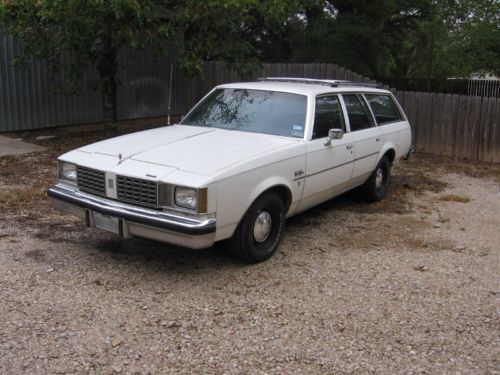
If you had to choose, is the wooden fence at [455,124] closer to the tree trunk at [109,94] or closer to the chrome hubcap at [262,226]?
the tree trunk at [109,94]

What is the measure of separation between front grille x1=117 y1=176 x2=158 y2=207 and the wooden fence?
830 cm

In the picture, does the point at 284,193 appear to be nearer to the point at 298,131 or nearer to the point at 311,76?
the point at 298,131

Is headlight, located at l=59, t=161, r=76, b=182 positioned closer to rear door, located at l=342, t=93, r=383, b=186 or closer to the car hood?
the car hood

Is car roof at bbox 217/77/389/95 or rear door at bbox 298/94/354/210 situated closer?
rear door at bbox 298/94/354/210

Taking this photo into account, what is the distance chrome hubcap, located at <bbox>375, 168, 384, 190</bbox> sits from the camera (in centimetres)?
755

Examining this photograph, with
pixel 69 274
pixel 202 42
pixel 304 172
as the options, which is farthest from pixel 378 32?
pixel 69 274

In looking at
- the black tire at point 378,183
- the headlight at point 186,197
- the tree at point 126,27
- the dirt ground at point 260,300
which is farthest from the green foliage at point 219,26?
the headlight at point 186,197

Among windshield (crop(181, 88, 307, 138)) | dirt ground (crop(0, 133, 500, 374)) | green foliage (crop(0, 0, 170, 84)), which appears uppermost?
green foliage (crop(0, 0, 170, 84))

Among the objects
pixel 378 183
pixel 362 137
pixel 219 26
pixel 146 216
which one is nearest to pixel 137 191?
pixel 146 216

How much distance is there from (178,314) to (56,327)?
86 cm

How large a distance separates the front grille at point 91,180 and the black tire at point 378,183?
12.3 ft

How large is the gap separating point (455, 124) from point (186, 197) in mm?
8275

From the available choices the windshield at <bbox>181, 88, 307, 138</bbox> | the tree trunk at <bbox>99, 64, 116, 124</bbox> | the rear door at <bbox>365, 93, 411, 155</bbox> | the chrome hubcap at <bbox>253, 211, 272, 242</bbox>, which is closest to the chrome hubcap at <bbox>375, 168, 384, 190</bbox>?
the rear door at <bbox>365, 93, 411, 155</bbox>

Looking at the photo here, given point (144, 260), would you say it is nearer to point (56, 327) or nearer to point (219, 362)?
point (56, 327)
